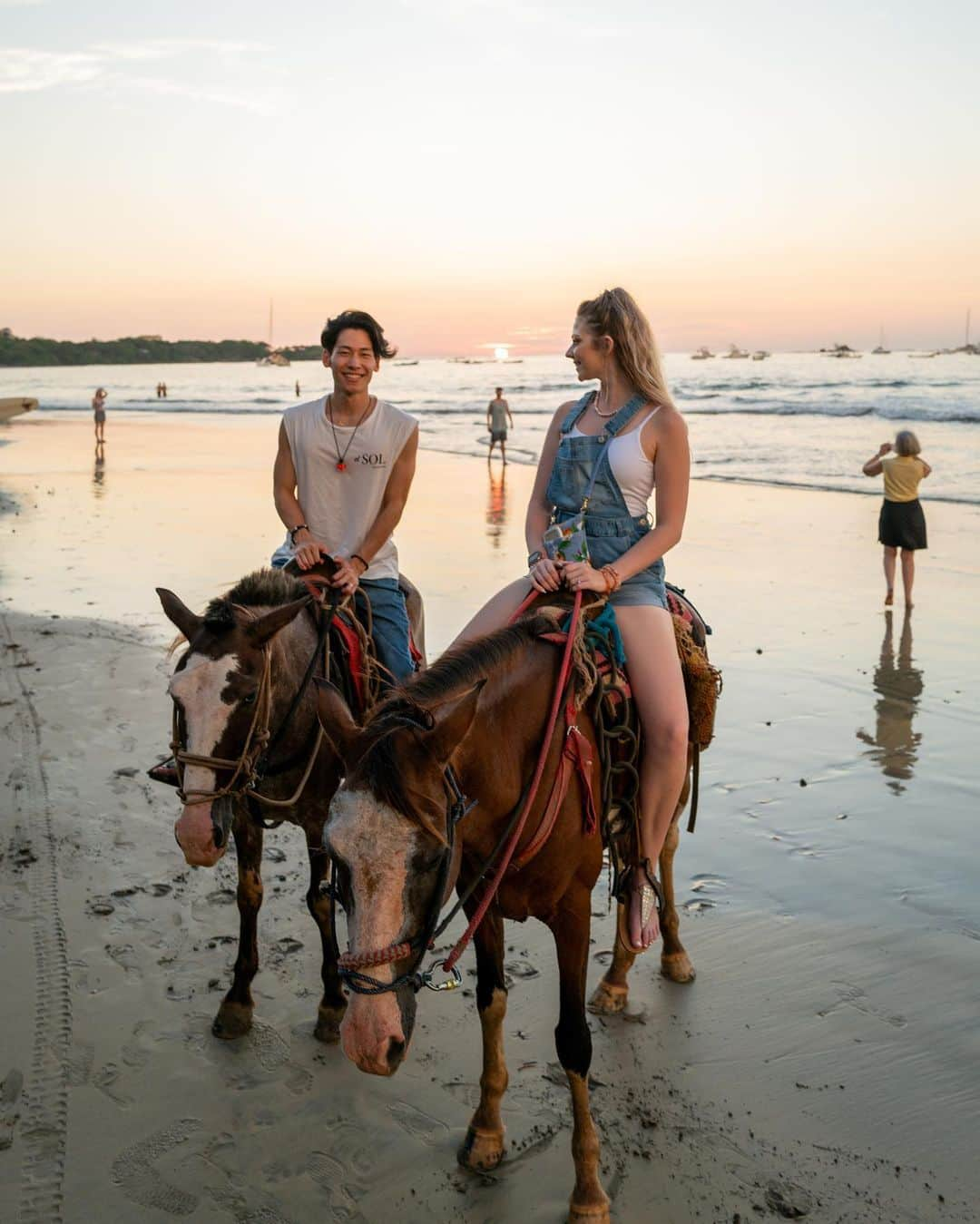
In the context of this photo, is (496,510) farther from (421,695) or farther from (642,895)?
(421,695)

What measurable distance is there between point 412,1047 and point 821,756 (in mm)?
4050

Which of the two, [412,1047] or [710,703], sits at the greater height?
[710,703]

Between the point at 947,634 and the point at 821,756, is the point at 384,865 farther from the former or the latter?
the point at 947,634

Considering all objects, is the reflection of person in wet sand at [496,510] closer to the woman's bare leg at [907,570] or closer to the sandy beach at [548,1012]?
the woman's bare leg at [907,570]

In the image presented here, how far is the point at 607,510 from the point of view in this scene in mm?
3865

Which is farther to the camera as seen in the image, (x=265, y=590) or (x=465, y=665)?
(x=265, y=590)

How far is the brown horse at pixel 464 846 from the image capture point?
8.06ft

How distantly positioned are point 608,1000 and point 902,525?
8.48m

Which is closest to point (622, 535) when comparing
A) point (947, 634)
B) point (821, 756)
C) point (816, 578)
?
point (821, 756)

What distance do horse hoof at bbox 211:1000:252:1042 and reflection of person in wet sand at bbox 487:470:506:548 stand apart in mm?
11125

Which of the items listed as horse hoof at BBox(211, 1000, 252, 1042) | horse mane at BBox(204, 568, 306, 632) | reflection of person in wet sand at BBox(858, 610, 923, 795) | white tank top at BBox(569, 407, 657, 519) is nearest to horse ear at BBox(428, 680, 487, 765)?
white tank top at BBox(569, 407, 657, 519)

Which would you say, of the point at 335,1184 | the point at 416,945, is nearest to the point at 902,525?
the point at 335,1184

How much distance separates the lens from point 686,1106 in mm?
3812

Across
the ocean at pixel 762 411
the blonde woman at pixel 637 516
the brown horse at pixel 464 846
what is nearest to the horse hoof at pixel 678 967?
the blonde woman at pixel 637 516
